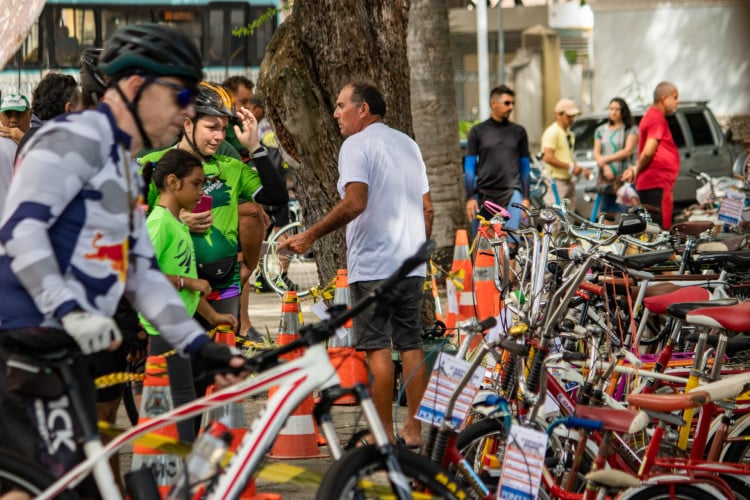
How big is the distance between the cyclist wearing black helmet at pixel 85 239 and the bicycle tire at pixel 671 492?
1612 millimetres

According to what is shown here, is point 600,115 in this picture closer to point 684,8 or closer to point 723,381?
point 684,8

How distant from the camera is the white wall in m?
32.2

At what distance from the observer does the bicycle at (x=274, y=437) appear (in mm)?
4023

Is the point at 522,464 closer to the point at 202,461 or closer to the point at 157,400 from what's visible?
the point at 202,461

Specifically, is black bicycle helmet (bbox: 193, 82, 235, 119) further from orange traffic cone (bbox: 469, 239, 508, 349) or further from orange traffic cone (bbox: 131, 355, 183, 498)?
orange traffic cone (bbox: 469, 239, 508, 349)

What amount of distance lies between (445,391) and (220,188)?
9.25 ft

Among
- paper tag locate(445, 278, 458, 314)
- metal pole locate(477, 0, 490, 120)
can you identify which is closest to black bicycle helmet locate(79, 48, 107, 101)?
paper tag locate(445, 278, 458, 314)

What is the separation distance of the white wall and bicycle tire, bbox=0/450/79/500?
2925 cm

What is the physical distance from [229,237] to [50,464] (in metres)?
3.57

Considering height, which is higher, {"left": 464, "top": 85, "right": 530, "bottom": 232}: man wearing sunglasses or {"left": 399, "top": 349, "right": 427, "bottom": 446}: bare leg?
{"left": 464, "top": 85, "right": 530, "bottom": 232}: man wearing sunglasses

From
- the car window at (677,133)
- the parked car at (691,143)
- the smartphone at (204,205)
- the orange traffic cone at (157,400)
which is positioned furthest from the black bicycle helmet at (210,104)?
the car window at (677,133)

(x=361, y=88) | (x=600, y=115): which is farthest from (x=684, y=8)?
(x=361, y=88)

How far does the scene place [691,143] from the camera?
74.2 feet

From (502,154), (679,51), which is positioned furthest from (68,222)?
(679,51)
